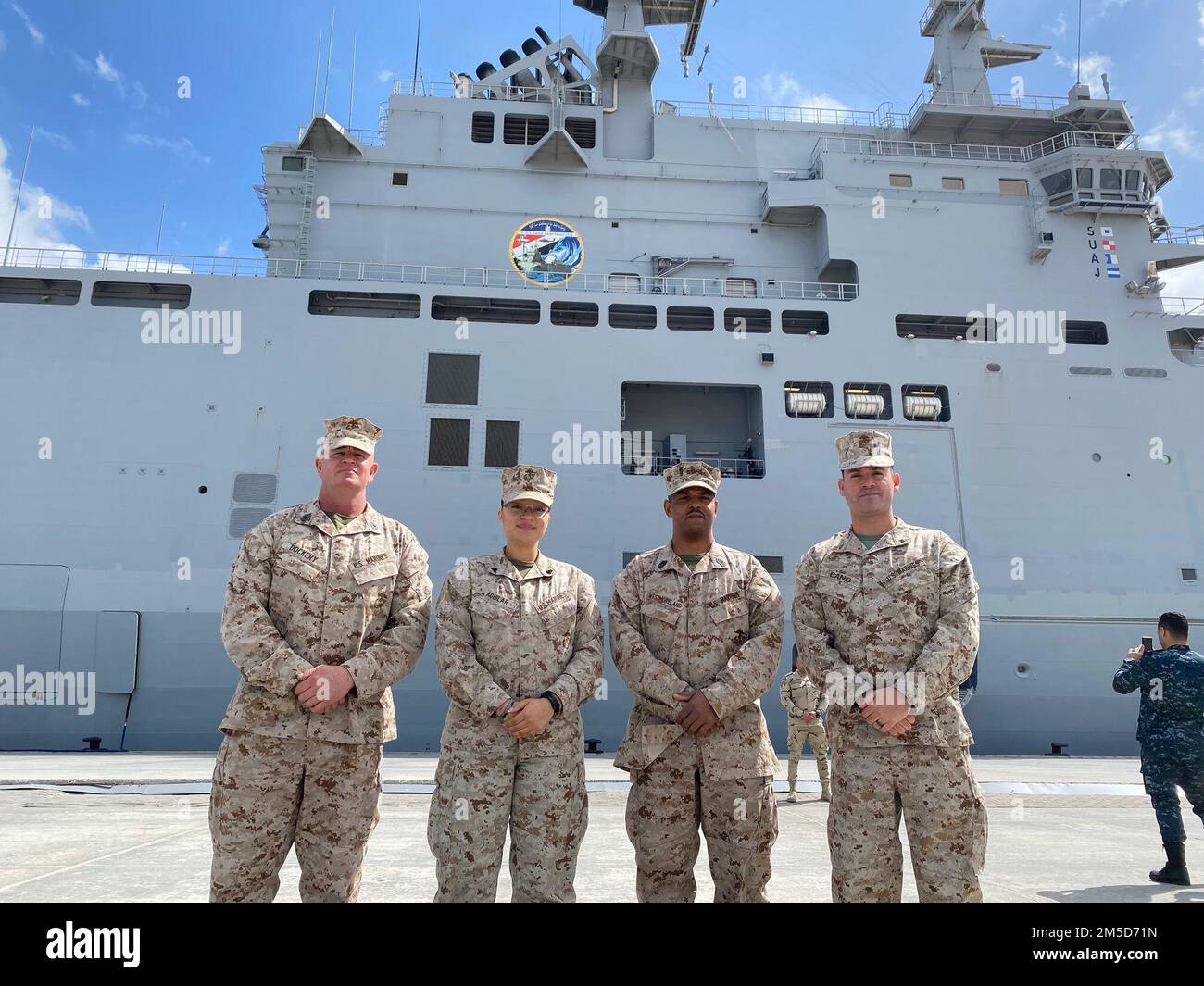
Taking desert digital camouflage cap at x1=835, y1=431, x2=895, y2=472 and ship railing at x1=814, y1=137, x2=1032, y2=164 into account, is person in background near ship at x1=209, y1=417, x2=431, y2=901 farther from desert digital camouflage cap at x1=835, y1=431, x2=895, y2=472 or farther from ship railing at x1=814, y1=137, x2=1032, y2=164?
ship railing at x1=814, y1=137, x2=1032, y2=164

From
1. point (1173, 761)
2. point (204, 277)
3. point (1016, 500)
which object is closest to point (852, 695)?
point (1173, 761)

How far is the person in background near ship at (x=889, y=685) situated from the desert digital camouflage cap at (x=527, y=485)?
1.14 metres

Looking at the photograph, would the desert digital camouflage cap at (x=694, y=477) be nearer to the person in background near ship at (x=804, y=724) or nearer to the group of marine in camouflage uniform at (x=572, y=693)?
the group of marine in camouflage uniform at (x=572, y=693)

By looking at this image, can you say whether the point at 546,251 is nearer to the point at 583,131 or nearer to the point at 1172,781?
the point at 583,131

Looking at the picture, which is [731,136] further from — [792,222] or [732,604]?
[732,604]

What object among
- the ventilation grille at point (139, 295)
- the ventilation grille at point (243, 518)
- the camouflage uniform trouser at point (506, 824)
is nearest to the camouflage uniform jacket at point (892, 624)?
the camouflage uniform trouser at point (506, 824)

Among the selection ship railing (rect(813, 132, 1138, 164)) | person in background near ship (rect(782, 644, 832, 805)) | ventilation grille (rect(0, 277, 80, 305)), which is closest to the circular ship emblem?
ship railing (rect(813, 132, 1138, 164))

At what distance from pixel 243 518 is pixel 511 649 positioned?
30.7 feet

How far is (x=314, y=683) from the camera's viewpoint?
2613mm

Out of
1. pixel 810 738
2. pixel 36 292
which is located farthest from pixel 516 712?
pixel 36 292
